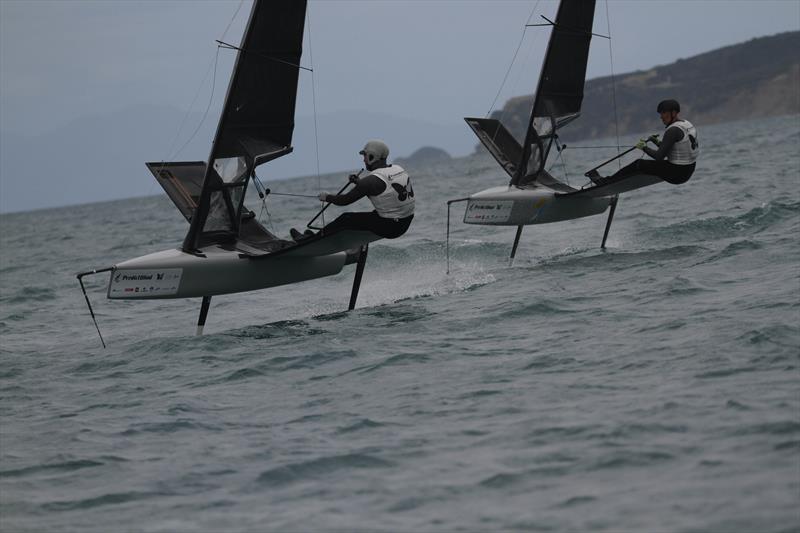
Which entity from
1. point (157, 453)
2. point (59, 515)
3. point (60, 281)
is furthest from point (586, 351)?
point (60, 281)

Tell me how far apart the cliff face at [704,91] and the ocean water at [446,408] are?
14010cm

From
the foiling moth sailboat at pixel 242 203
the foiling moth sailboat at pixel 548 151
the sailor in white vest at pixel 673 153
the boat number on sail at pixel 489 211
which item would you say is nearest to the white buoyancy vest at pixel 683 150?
the sailor in white vest at pixel 673 153

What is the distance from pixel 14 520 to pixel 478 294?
6.30 m

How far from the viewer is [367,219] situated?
396 inches

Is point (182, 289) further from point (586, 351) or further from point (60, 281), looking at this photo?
point (60, 281)

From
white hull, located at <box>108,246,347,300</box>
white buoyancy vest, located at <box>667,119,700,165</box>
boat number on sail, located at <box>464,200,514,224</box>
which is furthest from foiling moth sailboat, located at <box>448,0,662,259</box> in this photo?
white hull, located at <box>108,246,347,300</box>

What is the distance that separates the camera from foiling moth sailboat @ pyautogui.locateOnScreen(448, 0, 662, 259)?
43.9 feet

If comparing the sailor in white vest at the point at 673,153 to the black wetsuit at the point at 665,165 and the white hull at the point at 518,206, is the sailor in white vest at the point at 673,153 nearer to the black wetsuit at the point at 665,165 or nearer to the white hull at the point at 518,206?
the black wetsuit at the point at 665,165

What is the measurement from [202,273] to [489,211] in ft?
14.6

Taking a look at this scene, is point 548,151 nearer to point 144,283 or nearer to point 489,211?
point 489,211

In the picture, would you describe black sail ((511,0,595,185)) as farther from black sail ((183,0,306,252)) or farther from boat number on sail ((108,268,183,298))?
boat number on sail ((108,268,183,298))

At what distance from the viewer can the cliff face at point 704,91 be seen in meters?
149

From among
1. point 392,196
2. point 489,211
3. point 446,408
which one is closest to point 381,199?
point 392,196

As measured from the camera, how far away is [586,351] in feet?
24.1
